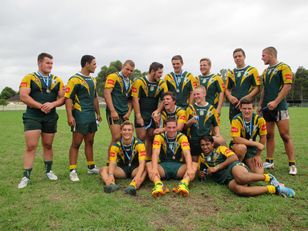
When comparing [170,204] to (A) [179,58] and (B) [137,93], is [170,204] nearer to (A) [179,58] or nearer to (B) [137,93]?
(B) [137,93]

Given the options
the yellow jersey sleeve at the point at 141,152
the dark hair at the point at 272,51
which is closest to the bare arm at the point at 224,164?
the yellow jersey sleeve at the point at 141,152

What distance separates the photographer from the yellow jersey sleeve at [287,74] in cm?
573

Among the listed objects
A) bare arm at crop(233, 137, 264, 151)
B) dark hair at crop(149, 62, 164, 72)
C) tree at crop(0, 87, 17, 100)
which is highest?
tree at crop(0, 87, 17, 100)

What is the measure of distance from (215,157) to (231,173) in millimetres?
465

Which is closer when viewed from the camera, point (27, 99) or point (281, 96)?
point (27, 99)

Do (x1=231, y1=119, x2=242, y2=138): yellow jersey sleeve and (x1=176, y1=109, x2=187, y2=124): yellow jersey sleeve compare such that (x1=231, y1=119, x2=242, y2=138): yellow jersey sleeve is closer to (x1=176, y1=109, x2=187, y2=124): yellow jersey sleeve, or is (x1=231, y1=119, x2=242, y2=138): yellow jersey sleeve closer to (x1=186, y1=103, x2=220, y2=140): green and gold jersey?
(x1=186, y1=103, x2=220, y2=140): green and gold jersey

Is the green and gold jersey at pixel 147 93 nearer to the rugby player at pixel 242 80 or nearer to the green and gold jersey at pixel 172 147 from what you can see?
the green and gold jersey at pixel 172 147

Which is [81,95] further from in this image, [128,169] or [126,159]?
[128,169]

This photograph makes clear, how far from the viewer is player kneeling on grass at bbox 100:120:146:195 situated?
5090 millimetres

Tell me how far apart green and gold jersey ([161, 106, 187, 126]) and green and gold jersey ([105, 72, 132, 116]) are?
2.96 ft

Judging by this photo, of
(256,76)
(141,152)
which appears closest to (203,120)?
(141,152)

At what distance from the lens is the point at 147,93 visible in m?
6.11

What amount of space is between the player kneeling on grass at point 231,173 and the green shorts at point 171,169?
0.47m

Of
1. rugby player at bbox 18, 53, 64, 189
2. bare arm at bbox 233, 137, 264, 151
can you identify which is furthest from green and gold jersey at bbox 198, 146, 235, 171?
rugby player at bbox 18, 53, 64, 189
